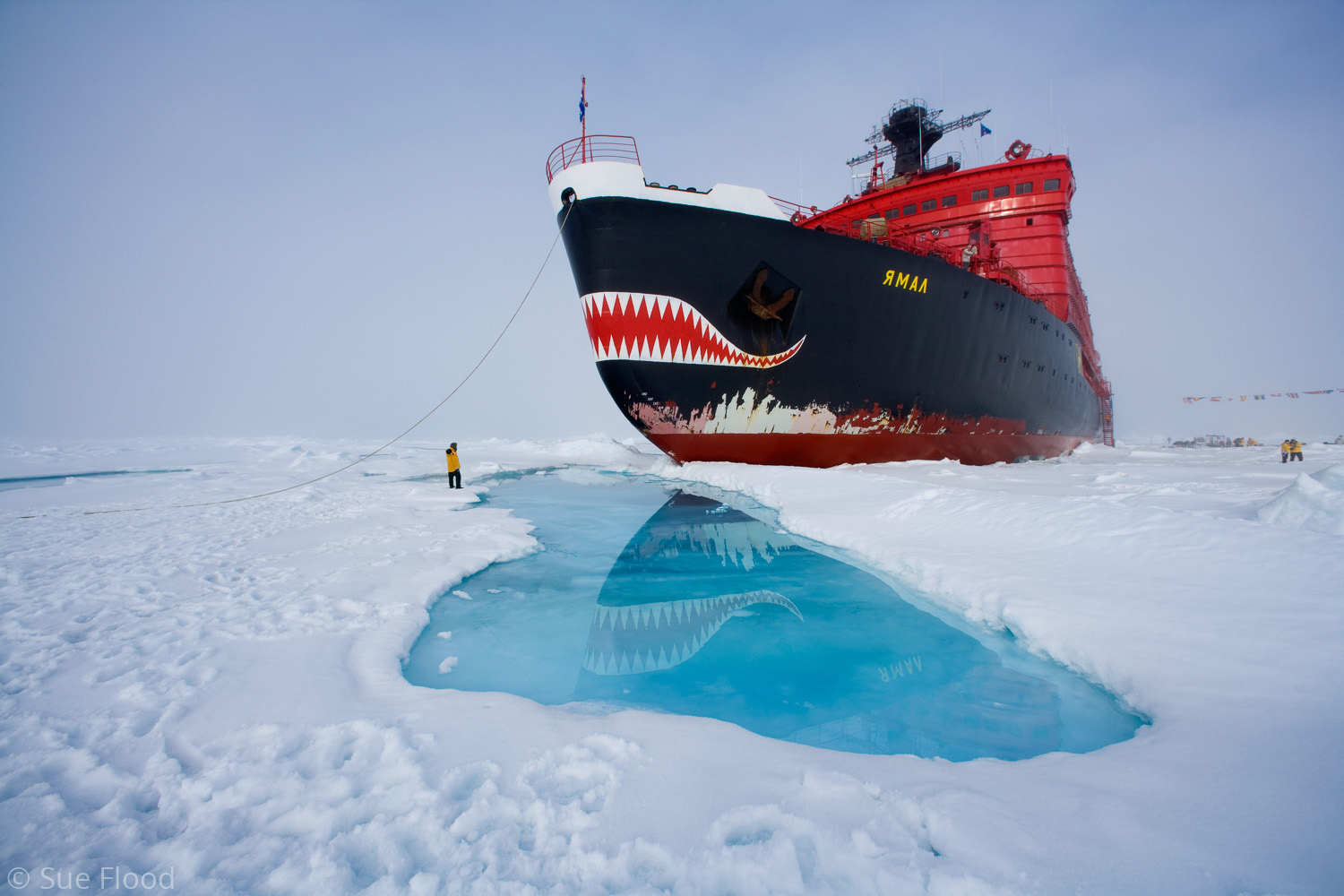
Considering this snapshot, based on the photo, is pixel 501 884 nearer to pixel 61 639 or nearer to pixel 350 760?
pixel 350 760

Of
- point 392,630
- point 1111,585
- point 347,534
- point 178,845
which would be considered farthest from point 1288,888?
point 347,534

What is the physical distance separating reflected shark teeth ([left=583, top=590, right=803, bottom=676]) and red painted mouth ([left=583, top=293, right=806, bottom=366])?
18.1ft

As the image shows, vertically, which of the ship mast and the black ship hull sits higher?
the ship mast

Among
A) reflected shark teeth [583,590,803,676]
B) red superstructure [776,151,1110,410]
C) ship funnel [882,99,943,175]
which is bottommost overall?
reflected shark teeth [583,590,803,676]

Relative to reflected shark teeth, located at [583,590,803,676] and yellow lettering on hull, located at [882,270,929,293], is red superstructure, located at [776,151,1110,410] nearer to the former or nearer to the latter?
yellow lettering on hull, located at [882,270,929,293]

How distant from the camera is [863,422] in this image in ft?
33.6

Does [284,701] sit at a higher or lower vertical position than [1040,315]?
lower

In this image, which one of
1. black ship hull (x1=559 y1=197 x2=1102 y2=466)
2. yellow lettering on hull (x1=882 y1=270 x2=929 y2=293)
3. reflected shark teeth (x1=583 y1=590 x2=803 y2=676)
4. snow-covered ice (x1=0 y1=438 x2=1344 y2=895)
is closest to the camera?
snow-covered ice (x1=0 y1=438 x2=1344 y2=895)

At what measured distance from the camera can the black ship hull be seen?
8.56m

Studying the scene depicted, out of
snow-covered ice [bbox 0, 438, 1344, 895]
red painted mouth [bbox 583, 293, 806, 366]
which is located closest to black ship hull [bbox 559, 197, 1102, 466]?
red painted mouth [bbox 583, 293, 806, 366]

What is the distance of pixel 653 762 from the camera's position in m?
1.75

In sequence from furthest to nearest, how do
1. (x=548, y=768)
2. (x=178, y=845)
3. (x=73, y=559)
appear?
(x=73, y=559) → (x=548, y=768) → (x=178, y=845)

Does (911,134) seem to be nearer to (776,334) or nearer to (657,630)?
(776,334)

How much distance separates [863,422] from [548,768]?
9.75 metres
